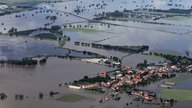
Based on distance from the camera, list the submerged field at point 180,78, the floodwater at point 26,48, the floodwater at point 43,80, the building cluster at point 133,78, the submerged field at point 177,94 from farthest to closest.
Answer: the floodwater at point 26,48, the submerged field at point 180,78, the building cluster at point 133,78, the submerged field at point 177,94, the floodwater at point 43,80

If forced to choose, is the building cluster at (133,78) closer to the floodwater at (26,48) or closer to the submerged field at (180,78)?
the submerged field at (180,78)

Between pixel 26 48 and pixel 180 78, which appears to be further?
pixel 26 48

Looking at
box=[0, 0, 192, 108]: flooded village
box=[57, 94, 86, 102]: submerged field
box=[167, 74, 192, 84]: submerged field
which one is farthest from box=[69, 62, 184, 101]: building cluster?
box=[57, 94, 86, 102]: submerged field

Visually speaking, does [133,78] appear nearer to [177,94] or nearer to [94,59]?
[177,94]

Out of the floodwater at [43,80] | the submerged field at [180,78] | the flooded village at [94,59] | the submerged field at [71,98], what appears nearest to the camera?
the floodwater at [43,80]

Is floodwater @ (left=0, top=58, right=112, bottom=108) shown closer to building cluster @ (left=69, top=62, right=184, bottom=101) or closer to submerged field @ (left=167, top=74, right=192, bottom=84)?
building cluster @ (left=69, top=62, right=184, bottom=101)

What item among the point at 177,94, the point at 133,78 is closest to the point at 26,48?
the point at 133,78

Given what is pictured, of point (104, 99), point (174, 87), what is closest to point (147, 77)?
point (174, 87)

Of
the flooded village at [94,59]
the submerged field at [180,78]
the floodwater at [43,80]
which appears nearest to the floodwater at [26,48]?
the flooded village at [94,59]

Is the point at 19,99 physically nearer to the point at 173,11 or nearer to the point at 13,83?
the point at 13,83
